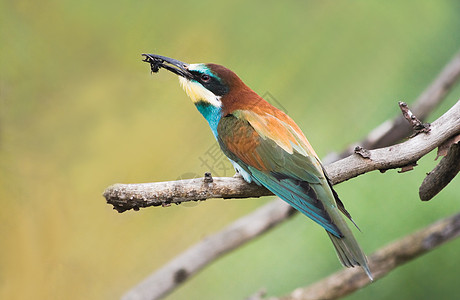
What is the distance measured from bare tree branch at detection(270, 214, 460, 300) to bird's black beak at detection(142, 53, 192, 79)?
35.5 inches

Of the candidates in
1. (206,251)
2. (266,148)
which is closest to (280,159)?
(266,148)

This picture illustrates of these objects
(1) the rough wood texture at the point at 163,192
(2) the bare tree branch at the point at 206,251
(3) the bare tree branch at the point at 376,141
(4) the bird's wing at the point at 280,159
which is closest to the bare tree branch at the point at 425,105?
(3) the bare tree branch at the point at 376,141

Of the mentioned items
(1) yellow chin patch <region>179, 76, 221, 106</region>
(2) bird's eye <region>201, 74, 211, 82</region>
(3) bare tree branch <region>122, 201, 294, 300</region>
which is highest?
(2) bird's eye <region>201, 74, 211, 82</region>

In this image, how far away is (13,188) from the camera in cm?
248

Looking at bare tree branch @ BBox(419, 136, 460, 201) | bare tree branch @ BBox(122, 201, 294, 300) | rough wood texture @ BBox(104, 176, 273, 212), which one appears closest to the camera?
rough wood texture @ BBox(104, 176, 273, 212)

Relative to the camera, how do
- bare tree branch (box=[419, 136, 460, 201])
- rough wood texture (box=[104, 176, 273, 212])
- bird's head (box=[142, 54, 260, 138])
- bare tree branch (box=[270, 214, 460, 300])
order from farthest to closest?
bare tree branch (box=[270, 214, 460, 300])
bird's head (box=[142, 54, 260, 138])
bare tree branch (box=[419, 136, 460, 201])
rough wood texture (box=[104, 176, 273, 212])

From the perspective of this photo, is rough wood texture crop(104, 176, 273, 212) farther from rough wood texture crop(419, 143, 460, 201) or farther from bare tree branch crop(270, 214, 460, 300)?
bare tree branch crop(270, 214, 460, 300)

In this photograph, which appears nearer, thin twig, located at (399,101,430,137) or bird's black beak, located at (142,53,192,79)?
thin twig, located at (399,101,430,137)

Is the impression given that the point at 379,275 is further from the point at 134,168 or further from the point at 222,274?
the point at 134,168

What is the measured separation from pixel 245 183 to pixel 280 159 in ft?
0.37

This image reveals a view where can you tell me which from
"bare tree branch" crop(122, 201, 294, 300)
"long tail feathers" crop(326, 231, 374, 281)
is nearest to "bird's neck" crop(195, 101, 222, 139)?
"long tail feathers" crop(326, 231, 374, 281)

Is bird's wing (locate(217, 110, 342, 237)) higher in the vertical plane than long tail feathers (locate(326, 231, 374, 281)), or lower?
higher

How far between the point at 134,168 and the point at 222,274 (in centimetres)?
64

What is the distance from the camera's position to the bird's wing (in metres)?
1.36
